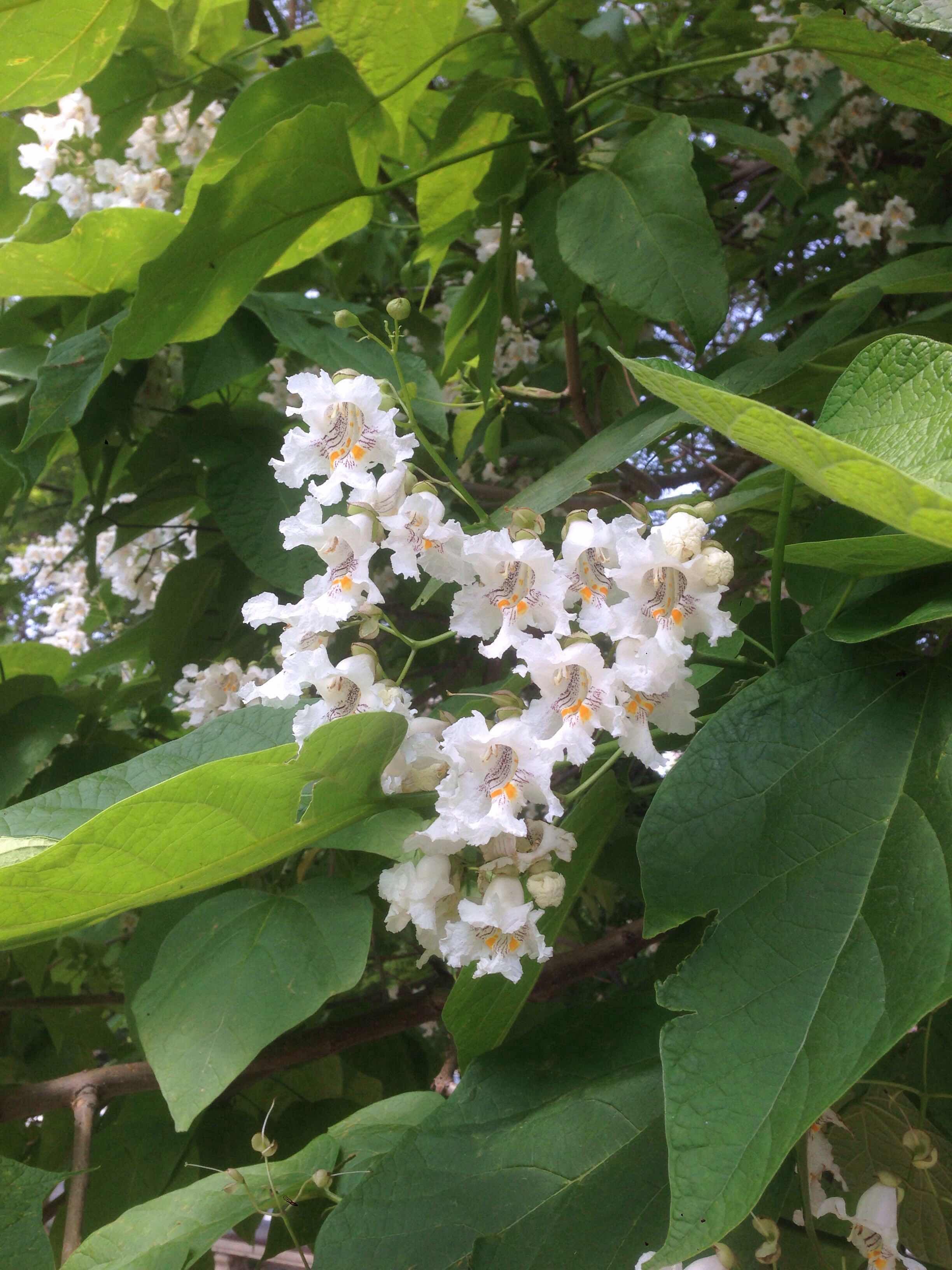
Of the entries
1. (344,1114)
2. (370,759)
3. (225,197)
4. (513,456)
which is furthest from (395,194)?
(344,1114)

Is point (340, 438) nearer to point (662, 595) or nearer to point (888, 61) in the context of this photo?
point (662, 595)

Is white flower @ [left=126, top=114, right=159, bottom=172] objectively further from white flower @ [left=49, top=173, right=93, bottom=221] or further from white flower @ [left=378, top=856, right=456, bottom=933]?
white flower @ [left=378, top=856, right=456, bottom=933]

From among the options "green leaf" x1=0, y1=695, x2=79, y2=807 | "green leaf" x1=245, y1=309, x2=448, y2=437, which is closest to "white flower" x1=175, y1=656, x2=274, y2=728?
"green leaf" x1=0, y1=695, x2=79, y2=807

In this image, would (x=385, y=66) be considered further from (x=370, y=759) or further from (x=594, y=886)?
(x=594, y=886)

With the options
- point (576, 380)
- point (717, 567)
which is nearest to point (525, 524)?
point (717, 567)

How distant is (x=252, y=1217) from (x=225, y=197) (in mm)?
1073

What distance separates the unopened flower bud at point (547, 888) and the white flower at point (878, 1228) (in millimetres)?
399

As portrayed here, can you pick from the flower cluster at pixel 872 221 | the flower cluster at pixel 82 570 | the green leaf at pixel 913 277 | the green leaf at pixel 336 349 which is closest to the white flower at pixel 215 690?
the flower cluster at pixel 82 570

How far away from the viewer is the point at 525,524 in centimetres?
72

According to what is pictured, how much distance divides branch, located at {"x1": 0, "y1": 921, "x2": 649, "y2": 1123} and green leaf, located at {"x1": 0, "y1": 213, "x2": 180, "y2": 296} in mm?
907

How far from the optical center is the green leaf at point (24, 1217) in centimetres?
79

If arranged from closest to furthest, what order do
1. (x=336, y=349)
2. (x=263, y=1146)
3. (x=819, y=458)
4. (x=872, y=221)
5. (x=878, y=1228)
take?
(x=819, y=458)
(x=878, y=1228)
(x=263, y=1146)
(x=336, y=349)
(x=872, y=221)

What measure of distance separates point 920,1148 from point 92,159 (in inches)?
71.8

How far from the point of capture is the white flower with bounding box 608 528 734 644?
66 cm
